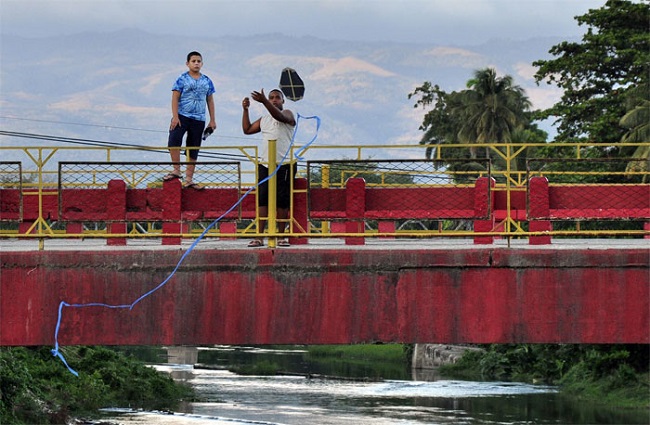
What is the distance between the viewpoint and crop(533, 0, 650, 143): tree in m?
51.9

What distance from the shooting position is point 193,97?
632 inches

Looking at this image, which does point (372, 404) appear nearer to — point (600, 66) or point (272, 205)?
point (600, 66)

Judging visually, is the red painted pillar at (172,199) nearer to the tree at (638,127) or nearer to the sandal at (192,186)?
the sandal at (192,186)

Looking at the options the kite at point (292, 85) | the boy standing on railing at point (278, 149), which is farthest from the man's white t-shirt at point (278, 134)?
→ the kite at point (292, 85)

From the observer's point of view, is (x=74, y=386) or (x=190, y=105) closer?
(x=190, y=105)

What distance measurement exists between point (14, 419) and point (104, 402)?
15129mm

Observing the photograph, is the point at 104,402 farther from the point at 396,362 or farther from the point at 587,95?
the point at 396,362

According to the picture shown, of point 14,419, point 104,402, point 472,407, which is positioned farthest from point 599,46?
point 14,419

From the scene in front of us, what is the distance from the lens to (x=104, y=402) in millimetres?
50250

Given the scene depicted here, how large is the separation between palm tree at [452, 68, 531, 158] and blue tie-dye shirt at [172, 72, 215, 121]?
195 ft

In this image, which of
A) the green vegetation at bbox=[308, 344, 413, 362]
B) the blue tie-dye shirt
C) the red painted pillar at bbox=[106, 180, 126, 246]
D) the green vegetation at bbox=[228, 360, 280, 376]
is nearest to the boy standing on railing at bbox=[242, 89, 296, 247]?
the blue tie-dye shirt

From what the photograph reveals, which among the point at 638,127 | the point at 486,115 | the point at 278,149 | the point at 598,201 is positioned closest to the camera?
the point at 278,149

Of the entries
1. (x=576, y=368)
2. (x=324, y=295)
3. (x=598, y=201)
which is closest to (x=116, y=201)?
(x=324, y=295)

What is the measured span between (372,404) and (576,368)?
852 cm
